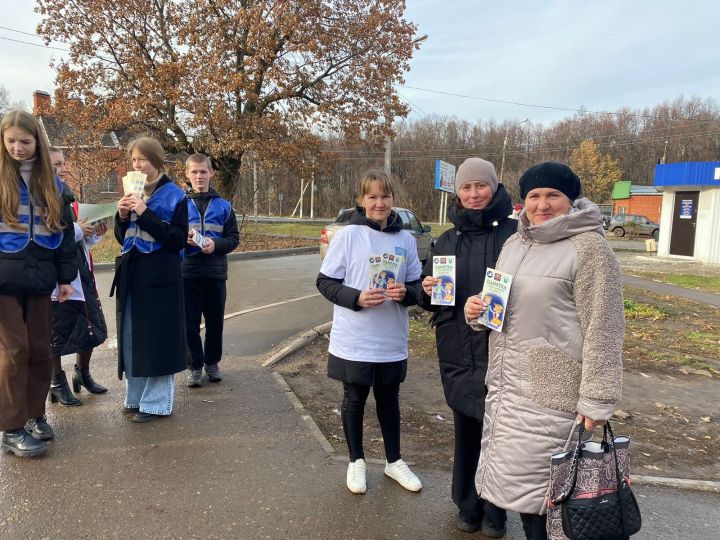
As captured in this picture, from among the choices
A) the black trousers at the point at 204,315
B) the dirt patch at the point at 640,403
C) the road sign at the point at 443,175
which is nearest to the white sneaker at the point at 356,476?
the dirt patch at the point at 640,403

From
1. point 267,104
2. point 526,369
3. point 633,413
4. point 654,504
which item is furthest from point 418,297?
point 267,104

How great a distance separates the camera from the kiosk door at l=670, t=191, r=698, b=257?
20047 mm

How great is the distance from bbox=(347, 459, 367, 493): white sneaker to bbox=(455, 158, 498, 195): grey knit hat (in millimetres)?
1790

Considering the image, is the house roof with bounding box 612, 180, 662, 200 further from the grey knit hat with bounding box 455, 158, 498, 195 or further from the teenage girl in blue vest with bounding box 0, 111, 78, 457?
the teenage girl in blue vest with bounding box 0, 111, 78, 457

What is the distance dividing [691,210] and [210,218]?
2122 centimetres

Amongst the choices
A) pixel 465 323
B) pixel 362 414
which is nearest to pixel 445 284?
pixel 465 323

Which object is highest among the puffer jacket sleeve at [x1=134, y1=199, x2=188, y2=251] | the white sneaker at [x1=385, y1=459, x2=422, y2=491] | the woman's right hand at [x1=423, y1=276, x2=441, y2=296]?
the puffer jacket sleeve at [x1=134, y1=199, x2=188, y2=251]

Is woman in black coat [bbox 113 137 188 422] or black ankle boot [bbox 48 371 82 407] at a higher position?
woman in black coat [bbox 113 137 188 422]

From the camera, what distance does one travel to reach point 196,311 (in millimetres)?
4723

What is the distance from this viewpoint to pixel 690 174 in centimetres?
1945

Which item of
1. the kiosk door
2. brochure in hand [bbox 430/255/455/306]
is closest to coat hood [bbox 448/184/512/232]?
brochure in hand [bbox 430/255/455/306]

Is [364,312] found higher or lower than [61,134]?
lower

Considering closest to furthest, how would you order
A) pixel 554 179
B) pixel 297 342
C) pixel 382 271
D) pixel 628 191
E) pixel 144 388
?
pixel 554 179, pixel 382 271, pixel 144 388, pixel 297 342, pixel 628 191

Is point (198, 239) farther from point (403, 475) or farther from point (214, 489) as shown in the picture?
point (403, 475)
